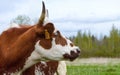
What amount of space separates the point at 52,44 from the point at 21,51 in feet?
2.34

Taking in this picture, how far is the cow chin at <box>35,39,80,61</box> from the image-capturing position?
982 centimetres

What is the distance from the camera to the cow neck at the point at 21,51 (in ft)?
33.4

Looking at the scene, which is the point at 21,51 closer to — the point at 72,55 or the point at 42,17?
the point at 42,17

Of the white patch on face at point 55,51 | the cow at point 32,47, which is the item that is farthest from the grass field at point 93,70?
the white patch on face at point 55,51

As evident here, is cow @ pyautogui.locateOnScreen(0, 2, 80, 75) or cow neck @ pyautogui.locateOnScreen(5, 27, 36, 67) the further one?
cow neck @ pyautogui.locateOnScreen(5, 27, 36, 67)

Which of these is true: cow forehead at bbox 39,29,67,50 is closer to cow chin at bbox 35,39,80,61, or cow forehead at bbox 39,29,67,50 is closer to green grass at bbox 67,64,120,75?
cow chin at bbox 35,39,80,61

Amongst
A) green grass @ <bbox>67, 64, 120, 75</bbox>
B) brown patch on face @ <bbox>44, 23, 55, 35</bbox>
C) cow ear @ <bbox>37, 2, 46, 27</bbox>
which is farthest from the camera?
green grass @ <bbox>67, 64, 120, 75</bbox>

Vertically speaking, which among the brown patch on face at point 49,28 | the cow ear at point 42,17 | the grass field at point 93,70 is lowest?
the grass field at point 93,70

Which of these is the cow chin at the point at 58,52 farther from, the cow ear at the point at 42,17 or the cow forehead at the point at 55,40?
the cow ear at the point at 42,17

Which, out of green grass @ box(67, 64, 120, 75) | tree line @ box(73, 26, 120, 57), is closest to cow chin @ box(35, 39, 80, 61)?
green grass @ box(67, 64, 120, 75)

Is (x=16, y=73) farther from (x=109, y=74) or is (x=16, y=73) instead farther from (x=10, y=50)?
(x=109, y=74)

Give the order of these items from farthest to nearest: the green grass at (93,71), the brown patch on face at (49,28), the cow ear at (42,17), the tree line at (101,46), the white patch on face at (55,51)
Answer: the tree line at (101,46), the green grass at (93,71), the brown patch on face at (49,28), the white patch on face at (55,51), the cow ear at (42,17)

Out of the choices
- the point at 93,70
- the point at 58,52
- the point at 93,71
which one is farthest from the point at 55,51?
the point at 93,70

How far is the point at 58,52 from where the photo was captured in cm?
995
